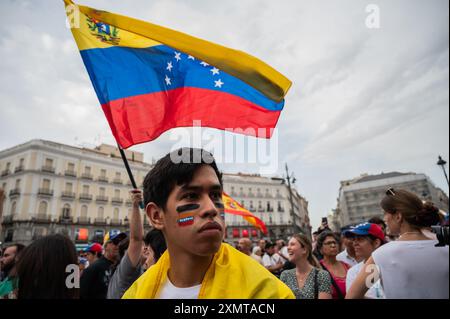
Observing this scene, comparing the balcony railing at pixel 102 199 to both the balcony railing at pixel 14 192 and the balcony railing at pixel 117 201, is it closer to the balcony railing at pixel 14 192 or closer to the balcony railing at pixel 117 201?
the balcony railing at pixel 117 201

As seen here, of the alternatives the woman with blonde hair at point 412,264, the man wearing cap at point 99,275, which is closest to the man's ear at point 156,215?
the woman with blonde hair at point 412,264

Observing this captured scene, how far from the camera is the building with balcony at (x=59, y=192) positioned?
109ft

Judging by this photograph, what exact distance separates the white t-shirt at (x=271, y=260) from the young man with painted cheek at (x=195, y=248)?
7268 mm

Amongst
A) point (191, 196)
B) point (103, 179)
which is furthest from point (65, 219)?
point (191, 196)

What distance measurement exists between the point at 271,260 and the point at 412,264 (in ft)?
24.2

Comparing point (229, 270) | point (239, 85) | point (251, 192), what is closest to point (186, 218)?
point (229, 270)

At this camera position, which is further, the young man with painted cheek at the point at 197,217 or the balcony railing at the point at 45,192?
the balcony railing at the point at 45,192

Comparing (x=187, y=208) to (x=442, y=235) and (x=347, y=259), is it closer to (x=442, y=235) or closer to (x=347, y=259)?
(x=442, y=235)

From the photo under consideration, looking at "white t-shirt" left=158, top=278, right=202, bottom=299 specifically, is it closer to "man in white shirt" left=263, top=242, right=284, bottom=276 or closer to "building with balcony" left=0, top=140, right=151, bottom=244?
"man in white shirt" left=263, top=242, right=284, bottom=276

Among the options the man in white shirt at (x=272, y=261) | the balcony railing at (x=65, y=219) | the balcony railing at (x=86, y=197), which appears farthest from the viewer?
the balcony railing at (x=86, y=197)

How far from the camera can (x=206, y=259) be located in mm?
1437
